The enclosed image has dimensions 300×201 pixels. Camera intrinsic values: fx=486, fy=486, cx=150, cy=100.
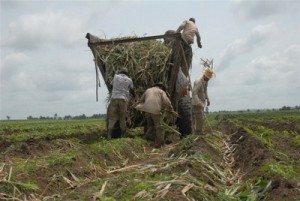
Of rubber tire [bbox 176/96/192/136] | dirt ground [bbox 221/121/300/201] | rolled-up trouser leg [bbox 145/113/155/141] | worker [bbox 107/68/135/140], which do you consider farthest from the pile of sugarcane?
dirt ground [bbox 221/121/300/201]

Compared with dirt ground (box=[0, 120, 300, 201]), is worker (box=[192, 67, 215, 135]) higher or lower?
higher

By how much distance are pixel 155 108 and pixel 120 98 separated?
90cm

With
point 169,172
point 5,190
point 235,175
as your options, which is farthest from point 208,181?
point 5,190

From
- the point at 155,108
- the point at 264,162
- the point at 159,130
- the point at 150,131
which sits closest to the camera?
the point at 264,162

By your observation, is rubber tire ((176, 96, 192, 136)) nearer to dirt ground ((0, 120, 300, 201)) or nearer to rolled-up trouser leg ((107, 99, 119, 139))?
dirt ground ((0, 120, 300, 201))

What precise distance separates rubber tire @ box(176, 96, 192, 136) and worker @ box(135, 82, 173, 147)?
507 mm

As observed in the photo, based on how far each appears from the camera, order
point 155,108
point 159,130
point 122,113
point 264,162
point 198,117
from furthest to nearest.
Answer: point 198,117, point 159,130, point 122,113, point 155,108, point 264,162

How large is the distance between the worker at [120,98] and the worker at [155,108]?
38cm

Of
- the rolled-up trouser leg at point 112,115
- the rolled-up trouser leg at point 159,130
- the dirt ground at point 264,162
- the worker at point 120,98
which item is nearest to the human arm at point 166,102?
the rolled-up trouser leg at point 159,130

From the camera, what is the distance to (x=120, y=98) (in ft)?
39.1

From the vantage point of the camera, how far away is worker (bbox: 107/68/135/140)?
38.4ft

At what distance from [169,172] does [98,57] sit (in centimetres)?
583

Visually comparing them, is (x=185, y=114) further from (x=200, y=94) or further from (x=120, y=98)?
(x=120, y=98)

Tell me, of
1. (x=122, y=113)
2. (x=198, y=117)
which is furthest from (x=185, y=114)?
(x=122, y=113)
